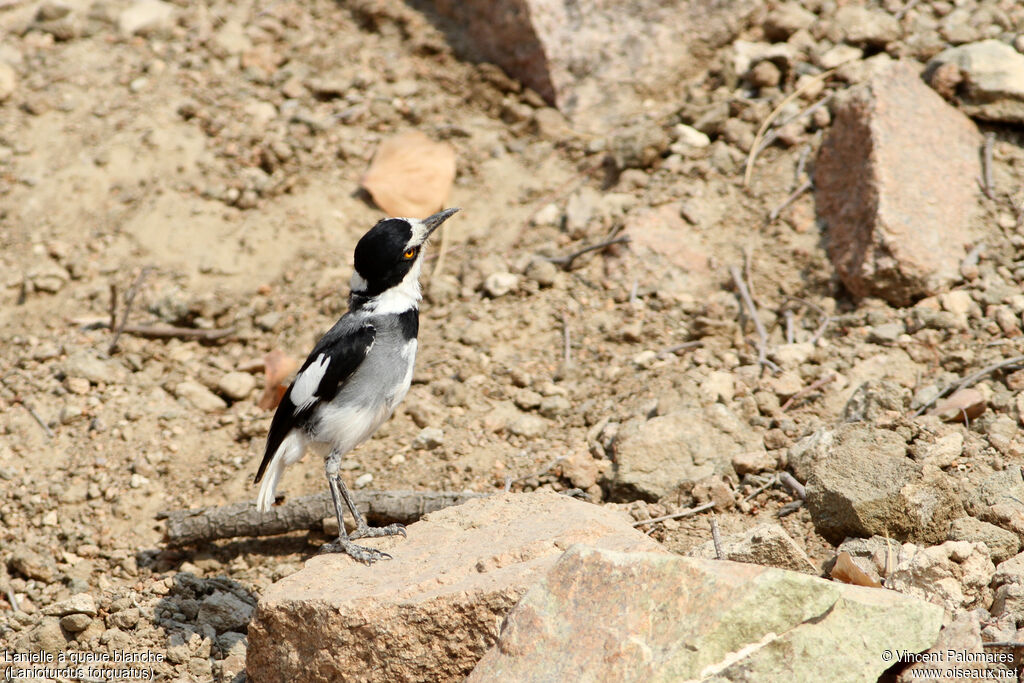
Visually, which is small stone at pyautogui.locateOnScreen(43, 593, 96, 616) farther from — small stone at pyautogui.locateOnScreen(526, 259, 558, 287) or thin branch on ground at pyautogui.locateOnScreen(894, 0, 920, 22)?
thin branch on ground at pyautogui.locateOnScreen(894, 0, 920, 22)

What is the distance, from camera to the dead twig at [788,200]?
7141 millimetres

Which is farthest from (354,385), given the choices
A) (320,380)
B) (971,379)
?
(971,379)

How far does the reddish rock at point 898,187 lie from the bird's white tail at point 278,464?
3.93m

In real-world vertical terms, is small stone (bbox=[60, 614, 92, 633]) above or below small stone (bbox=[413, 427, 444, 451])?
below

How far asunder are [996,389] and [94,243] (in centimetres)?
704

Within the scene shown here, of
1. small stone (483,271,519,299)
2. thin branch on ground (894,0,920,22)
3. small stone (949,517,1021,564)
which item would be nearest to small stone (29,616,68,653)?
small stone (483,271,519,299)

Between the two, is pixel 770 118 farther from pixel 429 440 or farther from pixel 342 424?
pixel 342 424

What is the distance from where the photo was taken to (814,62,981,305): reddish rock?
631 centimetres

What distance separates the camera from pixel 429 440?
20.9ft

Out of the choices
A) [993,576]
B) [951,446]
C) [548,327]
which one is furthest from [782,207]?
[993,576]

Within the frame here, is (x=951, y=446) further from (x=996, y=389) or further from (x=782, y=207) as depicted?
(x=782, y=207)

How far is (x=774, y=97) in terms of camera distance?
7.87 metres

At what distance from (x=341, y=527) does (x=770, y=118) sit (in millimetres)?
4789

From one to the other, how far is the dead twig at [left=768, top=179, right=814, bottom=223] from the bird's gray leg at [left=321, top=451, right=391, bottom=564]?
3.78 meters
